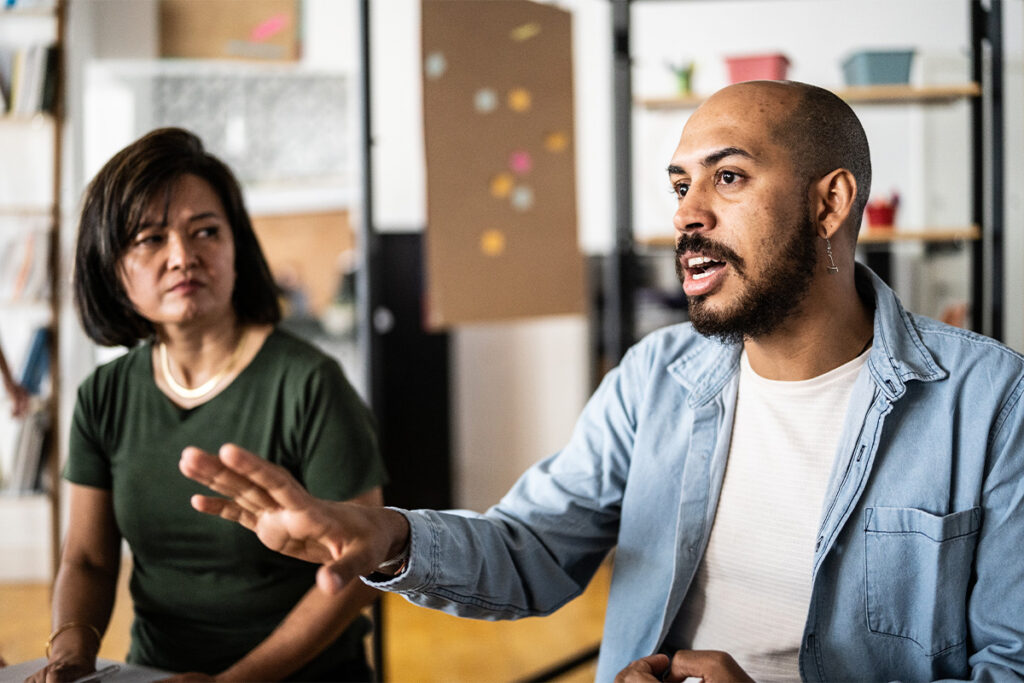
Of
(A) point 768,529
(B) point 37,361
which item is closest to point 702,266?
(A) point 768,529

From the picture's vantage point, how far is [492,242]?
242 cm

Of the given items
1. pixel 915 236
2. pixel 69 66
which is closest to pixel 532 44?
pixel 915 236

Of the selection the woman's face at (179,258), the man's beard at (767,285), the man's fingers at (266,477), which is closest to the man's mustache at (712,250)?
the man's beard at (767,285)

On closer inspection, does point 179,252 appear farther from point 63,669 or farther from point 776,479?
point 776,479

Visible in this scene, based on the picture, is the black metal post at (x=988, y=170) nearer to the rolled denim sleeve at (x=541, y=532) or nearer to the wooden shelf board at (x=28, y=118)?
the rolled denim sleeve at (x=541, y=532)

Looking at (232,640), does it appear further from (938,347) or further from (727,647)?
(938,347)

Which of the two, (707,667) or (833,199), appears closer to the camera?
(707,667)

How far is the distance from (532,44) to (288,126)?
1.70m

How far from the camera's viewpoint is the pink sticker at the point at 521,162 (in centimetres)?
245

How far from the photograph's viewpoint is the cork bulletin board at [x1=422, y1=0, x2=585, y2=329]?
2.28 m

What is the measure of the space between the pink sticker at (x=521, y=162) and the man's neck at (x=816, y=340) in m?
1.32

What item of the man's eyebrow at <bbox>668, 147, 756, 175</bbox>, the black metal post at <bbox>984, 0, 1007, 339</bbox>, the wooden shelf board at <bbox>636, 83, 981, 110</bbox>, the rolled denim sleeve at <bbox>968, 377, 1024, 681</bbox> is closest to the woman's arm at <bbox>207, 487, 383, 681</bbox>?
the man's eyebrow at <bbox>668, 147, 756, 175</bbox>

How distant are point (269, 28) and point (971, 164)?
6.86ft

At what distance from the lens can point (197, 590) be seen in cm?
139
